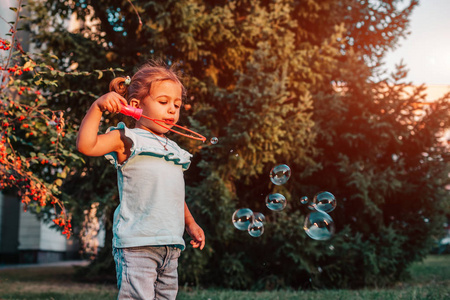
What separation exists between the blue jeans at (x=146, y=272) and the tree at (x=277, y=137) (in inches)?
167

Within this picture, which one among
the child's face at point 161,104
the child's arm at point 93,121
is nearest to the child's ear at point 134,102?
the child's face at point 161,104

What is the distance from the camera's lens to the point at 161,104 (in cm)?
262

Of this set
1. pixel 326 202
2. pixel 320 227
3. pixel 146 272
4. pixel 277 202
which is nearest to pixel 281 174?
pixel 277 202

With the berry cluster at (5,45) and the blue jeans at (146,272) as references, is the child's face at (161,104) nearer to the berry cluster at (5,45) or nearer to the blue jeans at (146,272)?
the blue jeans at (146,272)

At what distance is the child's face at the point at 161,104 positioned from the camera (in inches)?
103

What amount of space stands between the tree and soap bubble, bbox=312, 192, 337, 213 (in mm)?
2136

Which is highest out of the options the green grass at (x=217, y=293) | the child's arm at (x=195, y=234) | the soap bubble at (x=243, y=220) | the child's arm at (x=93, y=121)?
the child's arm at (x=93, y=121)

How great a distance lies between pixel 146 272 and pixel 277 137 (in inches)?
190

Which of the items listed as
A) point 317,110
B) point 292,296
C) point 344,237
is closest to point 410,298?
point 292,296

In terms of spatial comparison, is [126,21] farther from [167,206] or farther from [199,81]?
[167,206]

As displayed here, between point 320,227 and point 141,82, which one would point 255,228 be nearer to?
point 320,227

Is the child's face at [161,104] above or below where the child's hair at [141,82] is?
below

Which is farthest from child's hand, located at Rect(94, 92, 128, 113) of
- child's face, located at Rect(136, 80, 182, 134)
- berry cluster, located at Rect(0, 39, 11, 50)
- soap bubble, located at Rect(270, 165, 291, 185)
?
soap bubble, located at Rect(270, 165, 291, 185)

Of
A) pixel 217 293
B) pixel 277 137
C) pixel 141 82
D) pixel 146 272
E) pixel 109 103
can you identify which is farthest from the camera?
pixel 277 137
